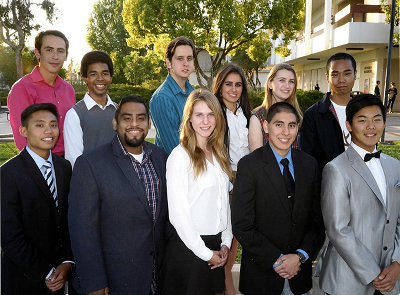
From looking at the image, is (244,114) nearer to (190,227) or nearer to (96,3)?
(190,227)

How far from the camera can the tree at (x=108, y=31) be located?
37969 millimetres

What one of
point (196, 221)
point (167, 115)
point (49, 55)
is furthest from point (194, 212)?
point (49, 55)

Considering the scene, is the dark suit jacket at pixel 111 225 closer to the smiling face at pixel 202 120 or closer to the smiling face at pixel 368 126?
the smiling face at pixel 202 120

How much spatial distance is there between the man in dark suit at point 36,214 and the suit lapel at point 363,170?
2300 millimetres

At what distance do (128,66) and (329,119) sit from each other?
3274 cm

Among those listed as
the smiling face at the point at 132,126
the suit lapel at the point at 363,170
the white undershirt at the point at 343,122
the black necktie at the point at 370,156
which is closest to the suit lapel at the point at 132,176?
the smiling face at the point at 132,126

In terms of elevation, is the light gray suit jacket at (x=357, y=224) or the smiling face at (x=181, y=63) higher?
the smiling face at (x=181, y=63)

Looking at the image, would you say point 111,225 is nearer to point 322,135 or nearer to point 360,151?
point 360,151

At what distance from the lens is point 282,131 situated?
2.71m

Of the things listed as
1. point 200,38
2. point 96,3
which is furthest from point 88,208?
point 96,3

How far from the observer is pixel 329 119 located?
355cm

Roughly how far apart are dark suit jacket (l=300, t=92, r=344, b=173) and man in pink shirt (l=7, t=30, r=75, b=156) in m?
2.53

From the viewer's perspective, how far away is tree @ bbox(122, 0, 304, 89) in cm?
1655

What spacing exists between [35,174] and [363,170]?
2.53 metres
